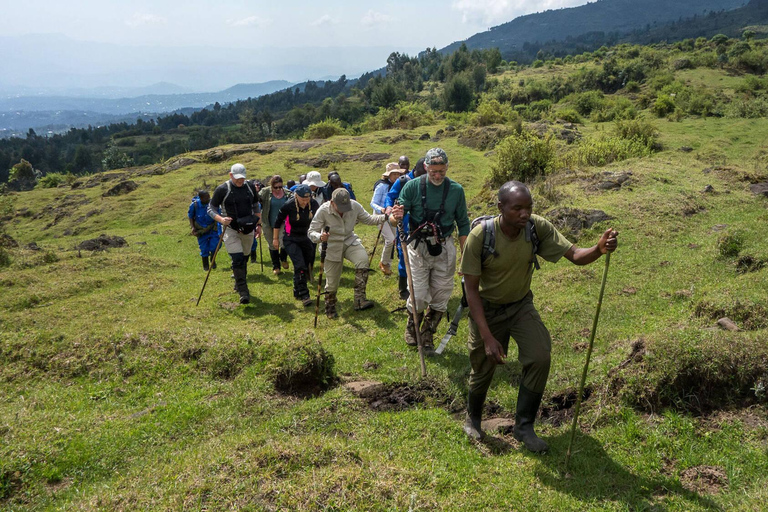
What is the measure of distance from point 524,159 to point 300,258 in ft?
44.1

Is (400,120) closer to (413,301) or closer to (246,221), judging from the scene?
(246,221)

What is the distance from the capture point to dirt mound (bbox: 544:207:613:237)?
1359cm

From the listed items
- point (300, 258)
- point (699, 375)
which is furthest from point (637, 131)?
point (699, 375)

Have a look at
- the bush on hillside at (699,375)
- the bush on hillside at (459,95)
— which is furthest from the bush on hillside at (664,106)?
the bush on hillside at (699,375)

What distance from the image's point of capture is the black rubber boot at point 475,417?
211 inches

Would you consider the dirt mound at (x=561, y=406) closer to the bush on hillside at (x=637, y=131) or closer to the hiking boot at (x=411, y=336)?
the hiking boot at (x=411, y=336)

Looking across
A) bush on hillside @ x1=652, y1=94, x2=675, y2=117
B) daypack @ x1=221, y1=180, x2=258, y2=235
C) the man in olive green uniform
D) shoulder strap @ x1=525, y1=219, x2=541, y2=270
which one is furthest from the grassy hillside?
bush on hillside @ x1=652, y1=94, x2=675, y2=117

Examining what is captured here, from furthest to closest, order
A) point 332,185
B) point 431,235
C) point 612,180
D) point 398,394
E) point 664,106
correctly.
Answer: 1. point 664,106
2. point 612,180
3. point 332,185
4. point 431,235
5. point 398,394

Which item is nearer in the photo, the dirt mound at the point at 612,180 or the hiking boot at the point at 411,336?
the hiking boot at the point at 411,336

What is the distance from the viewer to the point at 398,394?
660 centimetres

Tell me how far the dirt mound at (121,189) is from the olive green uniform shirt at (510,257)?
39.3 m

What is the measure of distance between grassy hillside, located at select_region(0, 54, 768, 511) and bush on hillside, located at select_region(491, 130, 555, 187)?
21.8 ft

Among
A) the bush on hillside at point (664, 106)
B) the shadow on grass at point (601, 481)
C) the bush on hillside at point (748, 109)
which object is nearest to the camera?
the shadow on grass at point (601, 481)

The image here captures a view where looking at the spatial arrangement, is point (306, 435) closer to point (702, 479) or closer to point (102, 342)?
point (702, 479)
